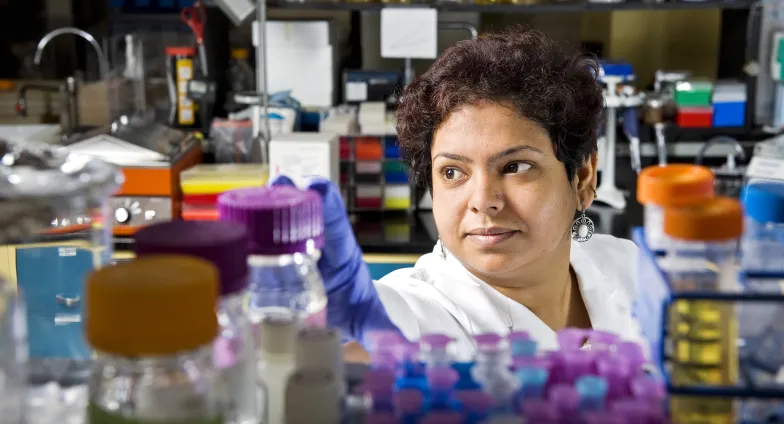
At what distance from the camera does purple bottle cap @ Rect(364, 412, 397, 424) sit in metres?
0.75

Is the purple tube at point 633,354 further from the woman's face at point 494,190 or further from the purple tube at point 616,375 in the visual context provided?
the woman's face at point 494,190

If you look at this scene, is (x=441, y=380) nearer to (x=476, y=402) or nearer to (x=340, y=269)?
(x=476, y=402)

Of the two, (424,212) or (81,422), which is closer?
(81,422)

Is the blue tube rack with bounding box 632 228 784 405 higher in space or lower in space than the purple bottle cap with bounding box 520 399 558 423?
higher

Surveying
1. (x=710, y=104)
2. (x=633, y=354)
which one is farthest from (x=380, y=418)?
(x=710, y=104)

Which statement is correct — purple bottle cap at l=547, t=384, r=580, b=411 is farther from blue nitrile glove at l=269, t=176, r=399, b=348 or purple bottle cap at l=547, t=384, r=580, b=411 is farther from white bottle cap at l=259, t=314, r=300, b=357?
blue nitrile glove at l=269, t=176, r=399, b=348

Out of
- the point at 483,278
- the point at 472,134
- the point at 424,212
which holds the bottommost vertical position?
the point at 424,212

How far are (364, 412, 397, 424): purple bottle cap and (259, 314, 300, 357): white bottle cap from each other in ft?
0.30

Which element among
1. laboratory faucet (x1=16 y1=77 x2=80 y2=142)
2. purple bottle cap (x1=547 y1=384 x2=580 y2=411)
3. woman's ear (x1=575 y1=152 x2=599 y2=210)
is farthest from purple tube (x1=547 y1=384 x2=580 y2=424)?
laboratory faucet (x1=16 y1=77 x2=80 y2=142)

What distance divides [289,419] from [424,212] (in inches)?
103

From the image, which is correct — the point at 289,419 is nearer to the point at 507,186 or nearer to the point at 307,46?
the point at 507,186

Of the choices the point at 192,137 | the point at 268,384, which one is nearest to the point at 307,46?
the point at 192,137

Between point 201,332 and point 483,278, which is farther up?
point 201,332

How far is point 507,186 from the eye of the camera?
5.02ft
